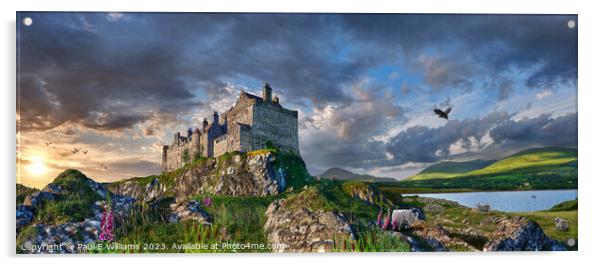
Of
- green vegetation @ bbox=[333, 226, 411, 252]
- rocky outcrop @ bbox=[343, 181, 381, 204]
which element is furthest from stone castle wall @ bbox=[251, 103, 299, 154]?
green vegetation @ bbox=[333, 226, 411, 252]

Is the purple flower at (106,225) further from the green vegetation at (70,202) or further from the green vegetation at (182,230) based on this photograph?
the green vegetation at (70,202)

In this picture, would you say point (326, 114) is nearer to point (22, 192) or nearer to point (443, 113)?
point (443, 113)

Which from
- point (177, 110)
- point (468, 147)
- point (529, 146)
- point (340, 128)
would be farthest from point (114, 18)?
point (529, 146)

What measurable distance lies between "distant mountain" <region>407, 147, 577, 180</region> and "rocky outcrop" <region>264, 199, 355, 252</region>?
2694 millimetres

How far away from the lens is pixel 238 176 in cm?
1412

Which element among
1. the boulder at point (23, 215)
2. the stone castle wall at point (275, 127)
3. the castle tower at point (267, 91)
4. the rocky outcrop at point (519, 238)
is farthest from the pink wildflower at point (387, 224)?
the boulder at point (23, 215)

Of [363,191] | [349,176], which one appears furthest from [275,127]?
[363,191]

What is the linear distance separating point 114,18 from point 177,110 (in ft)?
8.20

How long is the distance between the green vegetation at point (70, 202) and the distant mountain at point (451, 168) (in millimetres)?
7782

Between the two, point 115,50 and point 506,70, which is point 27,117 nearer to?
point 115,50

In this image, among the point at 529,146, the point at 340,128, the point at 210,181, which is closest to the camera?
the point at 529,146

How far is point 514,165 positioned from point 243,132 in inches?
344

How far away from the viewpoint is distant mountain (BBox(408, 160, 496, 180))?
8945 mm

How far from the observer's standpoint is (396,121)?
898 cm
